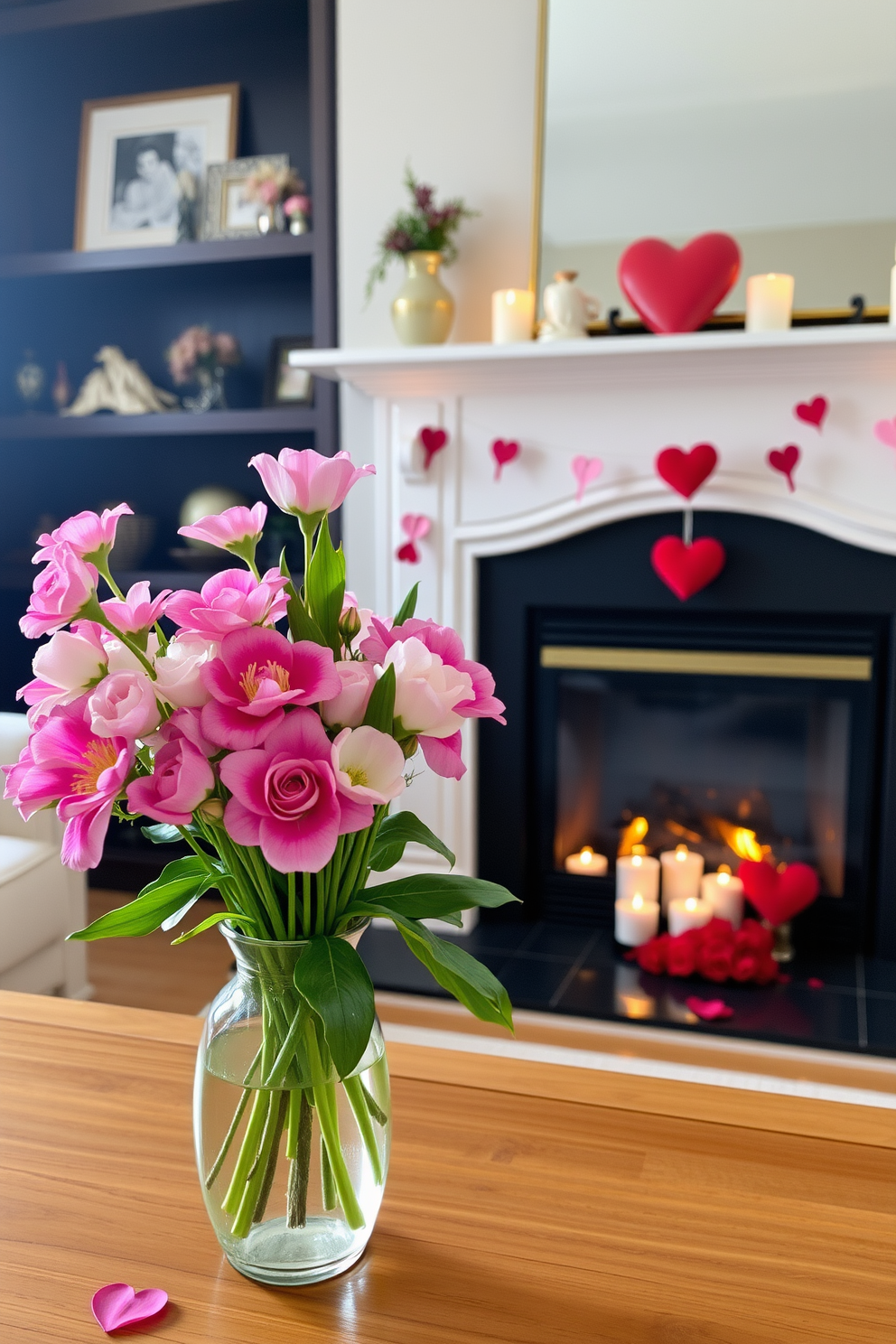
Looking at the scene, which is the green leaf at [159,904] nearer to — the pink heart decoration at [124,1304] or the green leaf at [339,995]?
the green leaf at [339,995]

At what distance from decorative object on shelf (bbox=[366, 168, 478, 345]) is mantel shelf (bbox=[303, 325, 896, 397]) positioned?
51 millimetres

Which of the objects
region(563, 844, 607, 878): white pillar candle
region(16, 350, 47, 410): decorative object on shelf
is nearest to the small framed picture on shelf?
region(16, 350, 47, 410): decorative object on shelf

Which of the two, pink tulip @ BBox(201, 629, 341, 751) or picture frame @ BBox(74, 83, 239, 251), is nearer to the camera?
pink tulip @ BBox(201, 629, 341, 751)

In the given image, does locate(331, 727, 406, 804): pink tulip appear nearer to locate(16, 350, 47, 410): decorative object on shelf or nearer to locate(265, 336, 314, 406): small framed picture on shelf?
locate(265, 336, 314, 406): small framed picture on shelf

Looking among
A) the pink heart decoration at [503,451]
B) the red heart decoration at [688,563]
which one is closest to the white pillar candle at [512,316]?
the pink heart decoration at [503,451]

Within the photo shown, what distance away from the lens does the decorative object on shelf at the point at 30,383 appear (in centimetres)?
329

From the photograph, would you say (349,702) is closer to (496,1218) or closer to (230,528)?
(230,528)

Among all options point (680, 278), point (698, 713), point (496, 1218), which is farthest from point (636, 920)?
point (496, 1218)

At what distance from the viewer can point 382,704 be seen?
2.09 ft

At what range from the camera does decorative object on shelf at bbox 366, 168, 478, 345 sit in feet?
8.45

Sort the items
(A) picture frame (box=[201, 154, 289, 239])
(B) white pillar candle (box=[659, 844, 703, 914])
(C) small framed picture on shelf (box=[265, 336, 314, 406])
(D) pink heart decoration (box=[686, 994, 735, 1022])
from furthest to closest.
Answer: (C) small framed picture on shelf (box=[265, 336, 314, 406])
(A) picture frame (box=[201, 154, 289, 239])
(B) white pillar candle (box=[659, 844, 703, 914])
(D) pink heart decoration (box=[686, 994, 735, 1022])

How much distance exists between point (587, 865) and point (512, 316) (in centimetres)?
130

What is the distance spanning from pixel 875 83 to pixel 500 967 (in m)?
2.05

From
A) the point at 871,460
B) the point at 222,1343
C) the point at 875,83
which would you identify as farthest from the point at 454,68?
the point at 222,1343
